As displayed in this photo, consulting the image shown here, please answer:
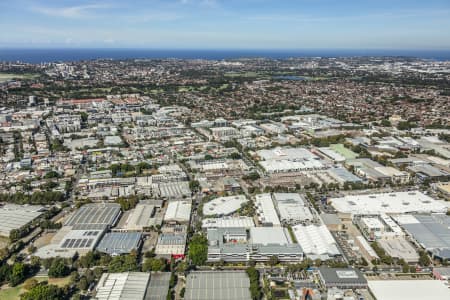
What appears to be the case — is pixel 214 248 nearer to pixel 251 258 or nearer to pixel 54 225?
pixel 251 258

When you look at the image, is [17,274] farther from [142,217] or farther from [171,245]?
[142,217]

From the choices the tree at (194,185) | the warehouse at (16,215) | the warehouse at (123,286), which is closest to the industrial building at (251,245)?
the warehouse at (123,286)

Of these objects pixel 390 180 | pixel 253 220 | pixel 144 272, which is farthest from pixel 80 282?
pixel 390 180

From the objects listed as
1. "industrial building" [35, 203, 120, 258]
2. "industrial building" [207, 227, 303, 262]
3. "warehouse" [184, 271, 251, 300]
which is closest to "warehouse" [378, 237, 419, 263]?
"industrial building" [207, 227, 303, 262]

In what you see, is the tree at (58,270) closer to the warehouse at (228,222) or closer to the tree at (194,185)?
the warehouse at (228,222)

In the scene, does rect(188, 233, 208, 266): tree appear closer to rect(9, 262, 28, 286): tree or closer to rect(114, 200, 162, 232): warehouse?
rect(114, 200, 162, 232): warehouse
